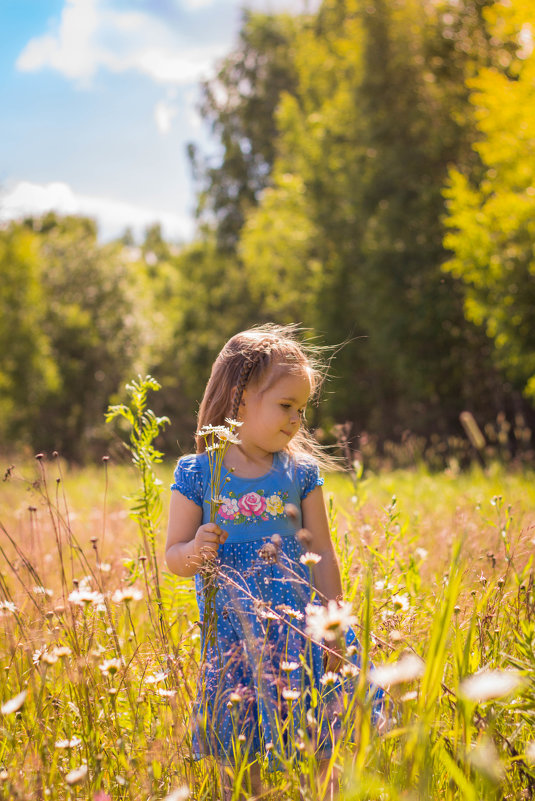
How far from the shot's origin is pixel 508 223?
9.36m

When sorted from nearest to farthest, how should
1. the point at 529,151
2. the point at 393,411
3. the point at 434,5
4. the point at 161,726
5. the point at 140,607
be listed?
1. the point at 161,726
2. the point at 140,607
3. the point at 529,151
4. the point at 434,5
5. the point at 393,411

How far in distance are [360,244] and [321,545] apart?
14.8 m

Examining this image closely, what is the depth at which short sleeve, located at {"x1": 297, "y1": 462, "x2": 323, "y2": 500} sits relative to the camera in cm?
260

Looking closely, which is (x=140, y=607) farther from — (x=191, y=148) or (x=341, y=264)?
(x=191, y=148)

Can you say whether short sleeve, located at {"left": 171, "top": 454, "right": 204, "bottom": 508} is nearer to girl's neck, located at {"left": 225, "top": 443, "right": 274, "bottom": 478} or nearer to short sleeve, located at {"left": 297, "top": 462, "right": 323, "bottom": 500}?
girl's neck, located at {"left": 225, "top": 443, "right": 274, "bottom": 478}

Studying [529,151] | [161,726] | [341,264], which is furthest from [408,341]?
[161,726]

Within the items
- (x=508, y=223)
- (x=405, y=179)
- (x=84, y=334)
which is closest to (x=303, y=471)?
(x=508, y=223)

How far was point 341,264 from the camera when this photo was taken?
17.3m

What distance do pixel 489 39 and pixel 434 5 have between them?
4.32 feet

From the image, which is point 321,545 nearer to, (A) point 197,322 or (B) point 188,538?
(B) point 188,538

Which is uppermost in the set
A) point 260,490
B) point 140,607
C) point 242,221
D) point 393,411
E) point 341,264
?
point 242,221

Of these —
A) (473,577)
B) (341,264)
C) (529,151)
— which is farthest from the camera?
(341,264)

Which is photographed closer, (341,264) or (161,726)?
(161,726)

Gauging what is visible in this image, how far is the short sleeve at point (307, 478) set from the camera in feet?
8.52
